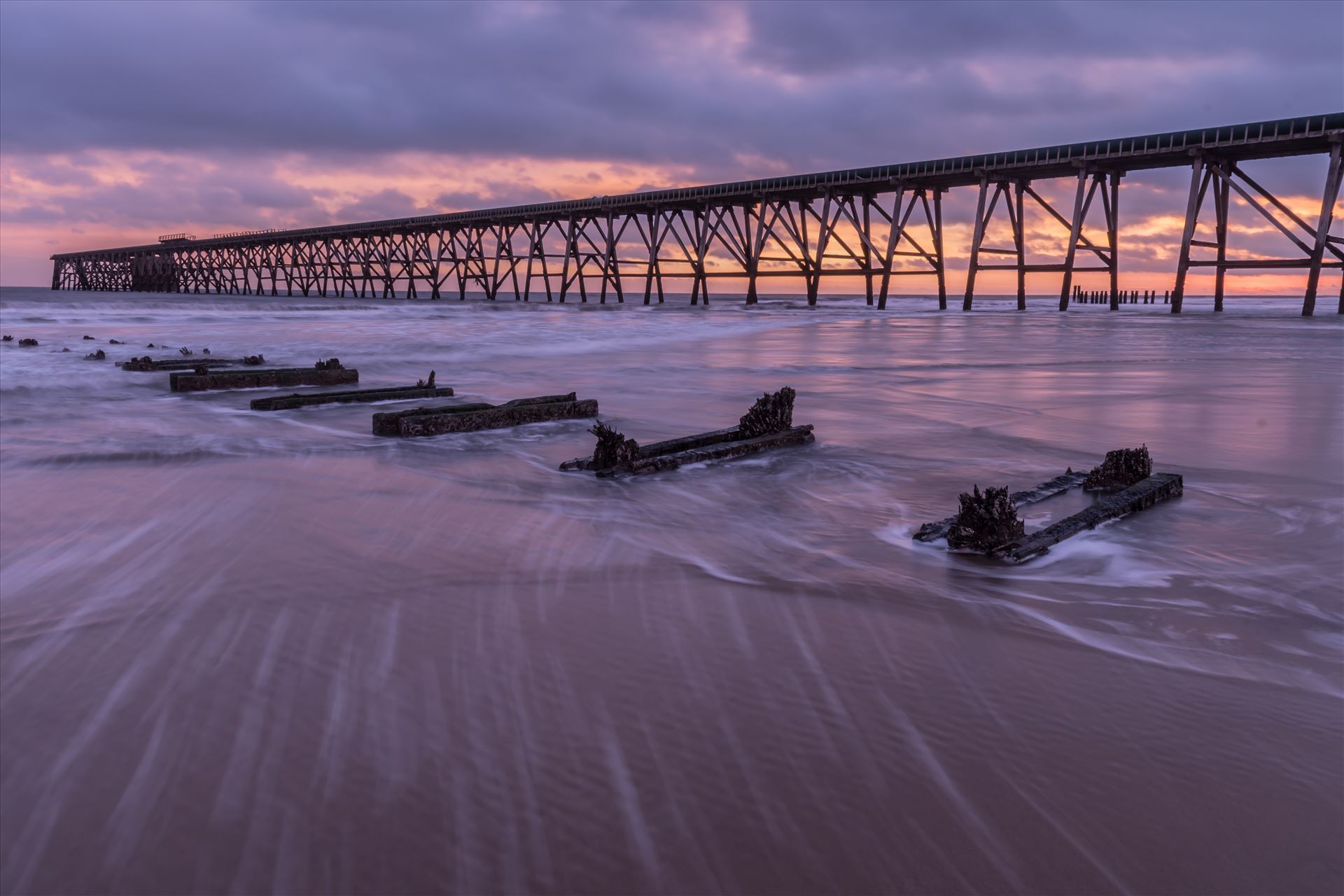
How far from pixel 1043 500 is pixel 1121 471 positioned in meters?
0.40

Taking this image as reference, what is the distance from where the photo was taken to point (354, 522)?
3203 millimetres

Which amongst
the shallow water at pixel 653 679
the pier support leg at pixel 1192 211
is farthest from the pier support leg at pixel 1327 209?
the shallow water at pixel 653 679

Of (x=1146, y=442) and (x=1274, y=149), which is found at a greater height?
(x=1274, y=149)

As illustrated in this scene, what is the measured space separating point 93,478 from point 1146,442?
18.4 ft

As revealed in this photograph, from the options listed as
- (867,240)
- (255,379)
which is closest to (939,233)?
Answer: (867,240)

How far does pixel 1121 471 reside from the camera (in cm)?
368

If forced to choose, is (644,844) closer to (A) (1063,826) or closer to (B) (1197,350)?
(A) (1063,826)

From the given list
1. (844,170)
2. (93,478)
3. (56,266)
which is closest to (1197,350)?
(93,478)

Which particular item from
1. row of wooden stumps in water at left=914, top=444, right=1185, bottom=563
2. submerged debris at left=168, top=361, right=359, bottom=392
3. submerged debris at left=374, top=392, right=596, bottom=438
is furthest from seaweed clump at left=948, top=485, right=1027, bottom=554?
submerged debris at left=168, top=361, right=359, bottom=392

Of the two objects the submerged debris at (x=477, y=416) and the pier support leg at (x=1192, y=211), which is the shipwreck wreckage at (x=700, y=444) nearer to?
the submerged debris at (x=477, y=416)

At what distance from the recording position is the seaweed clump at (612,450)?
13.3 feet

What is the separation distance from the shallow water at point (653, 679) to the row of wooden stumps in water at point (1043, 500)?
2.7 inches

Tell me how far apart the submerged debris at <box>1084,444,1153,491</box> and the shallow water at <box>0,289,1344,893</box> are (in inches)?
10.3

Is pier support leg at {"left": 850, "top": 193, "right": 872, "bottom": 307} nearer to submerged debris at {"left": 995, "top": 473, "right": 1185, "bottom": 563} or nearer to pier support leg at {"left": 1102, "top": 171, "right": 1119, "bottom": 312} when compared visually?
pier support leg at {"left": 1102, "top": 171, "right": 1119, "bottom": 312}
